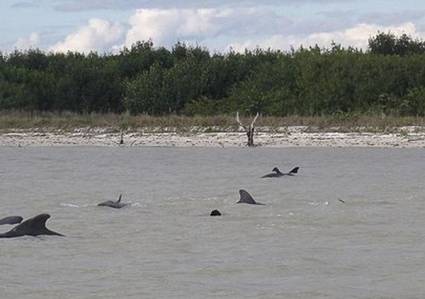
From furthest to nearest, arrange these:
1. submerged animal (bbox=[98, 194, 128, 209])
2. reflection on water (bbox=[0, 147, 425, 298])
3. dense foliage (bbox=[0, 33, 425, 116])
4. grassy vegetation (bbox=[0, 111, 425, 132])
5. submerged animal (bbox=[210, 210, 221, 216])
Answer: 1. dense foliage (bbox=[0, 33, 425, 116])
2. grassy vegetation (bbox=[0, 111, 425, 132])
3. submerged animal (bbox=[98, 194, 128, 209])
4. submerged animal (bbox=[210, 210, 221, 216])
5. reflection on water (bbox=[0, 147, 425, 298])

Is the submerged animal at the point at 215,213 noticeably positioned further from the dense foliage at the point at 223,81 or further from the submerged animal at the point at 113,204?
the dense foliage at the point at 223,81

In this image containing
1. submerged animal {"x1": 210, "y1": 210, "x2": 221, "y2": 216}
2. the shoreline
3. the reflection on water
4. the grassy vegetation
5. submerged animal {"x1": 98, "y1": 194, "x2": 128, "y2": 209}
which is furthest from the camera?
the grassy vegetation

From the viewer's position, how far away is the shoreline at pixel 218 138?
37.3 meters

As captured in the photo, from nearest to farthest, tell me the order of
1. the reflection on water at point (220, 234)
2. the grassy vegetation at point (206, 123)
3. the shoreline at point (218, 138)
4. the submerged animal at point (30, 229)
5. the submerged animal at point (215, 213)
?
the reflection on water at point (220, 234) → the submerged animal at point (30, 229) → the submerged animal at point (215, 213) → the shoreline at point (218, 138) → the grassy vegetation at point (206, 123)

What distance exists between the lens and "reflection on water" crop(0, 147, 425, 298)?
41.8ft

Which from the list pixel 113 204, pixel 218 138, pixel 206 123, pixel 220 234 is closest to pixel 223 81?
pixel 206 123

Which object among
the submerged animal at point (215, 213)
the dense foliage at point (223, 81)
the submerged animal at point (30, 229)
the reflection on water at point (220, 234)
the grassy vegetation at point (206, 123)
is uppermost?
the dense foliage at point (223, 81)

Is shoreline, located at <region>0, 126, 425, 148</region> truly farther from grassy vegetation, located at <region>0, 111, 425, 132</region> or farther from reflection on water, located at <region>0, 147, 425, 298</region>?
reflection on water, located at <region>0, 147, 425, 298</region>

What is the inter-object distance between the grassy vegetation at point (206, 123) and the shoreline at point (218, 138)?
26cm

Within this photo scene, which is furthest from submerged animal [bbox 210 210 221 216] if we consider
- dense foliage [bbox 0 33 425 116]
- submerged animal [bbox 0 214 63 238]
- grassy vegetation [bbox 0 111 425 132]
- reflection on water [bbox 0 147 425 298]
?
dense foliage [bbox 0 33 425 116]

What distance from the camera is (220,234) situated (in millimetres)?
16797

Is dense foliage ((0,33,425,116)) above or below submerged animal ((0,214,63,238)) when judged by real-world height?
above

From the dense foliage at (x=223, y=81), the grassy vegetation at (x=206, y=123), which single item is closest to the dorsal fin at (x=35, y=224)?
the grassy vegetation at (x=206, y=123)

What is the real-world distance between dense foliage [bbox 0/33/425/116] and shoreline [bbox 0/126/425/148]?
7.89 m
